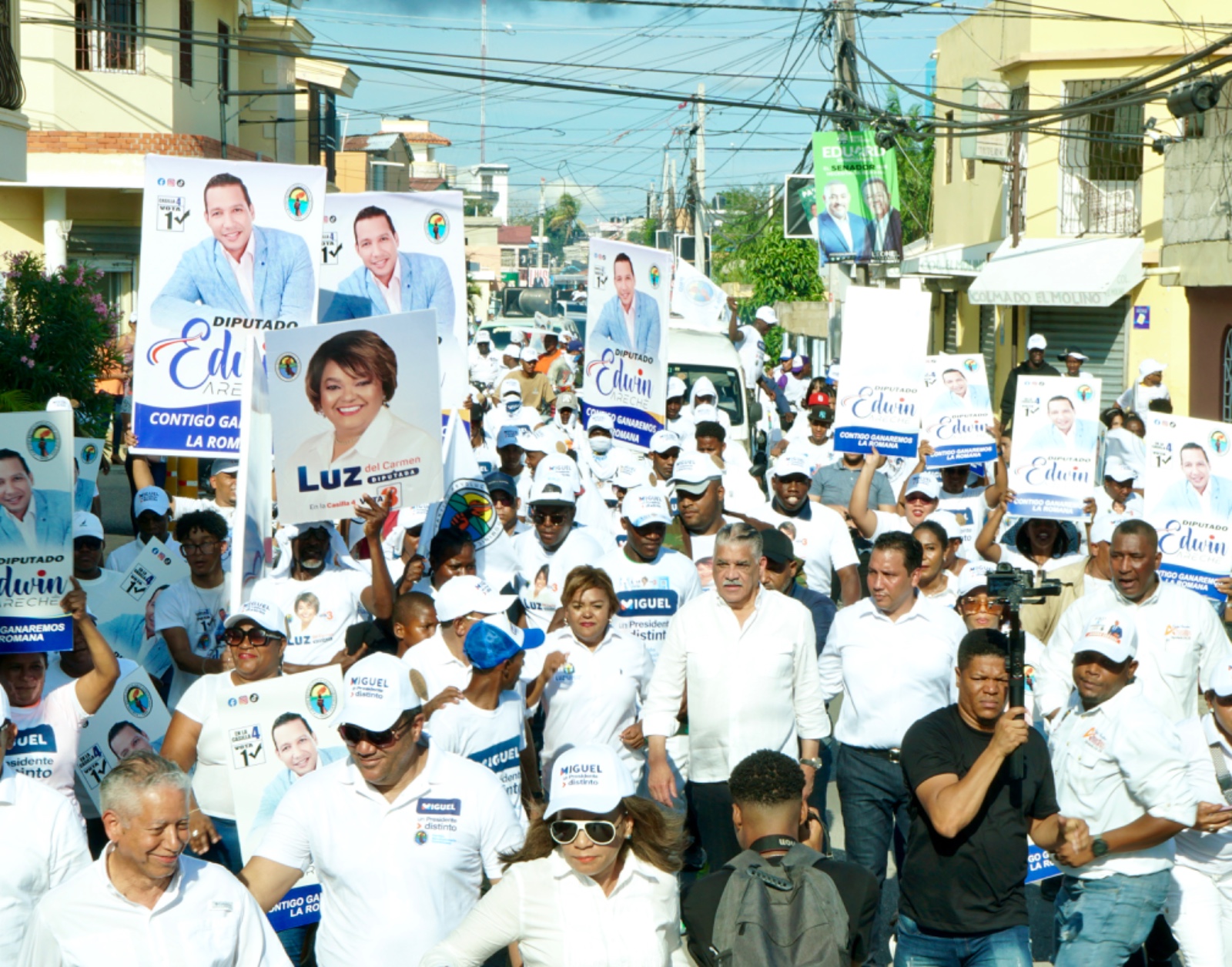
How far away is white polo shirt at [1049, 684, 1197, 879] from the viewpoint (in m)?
5.66

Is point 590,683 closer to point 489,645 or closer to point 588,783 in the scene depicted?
point 489,645

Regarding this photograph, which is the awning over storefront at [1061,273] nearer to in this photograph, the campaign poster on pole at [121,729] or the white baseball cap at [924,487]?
the white baseball cap at [924,487]

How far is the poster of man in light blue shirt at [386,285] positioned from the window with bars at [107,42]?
19077 mm

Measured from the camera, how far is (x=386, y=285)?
30.3ft

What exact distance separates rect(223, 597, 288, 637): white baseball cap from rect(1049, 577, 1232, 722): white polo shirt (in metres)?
3.22

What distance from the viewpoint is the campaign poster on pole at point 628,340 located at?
1115 centimetres

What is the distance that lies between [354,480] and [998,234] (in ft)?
78.9

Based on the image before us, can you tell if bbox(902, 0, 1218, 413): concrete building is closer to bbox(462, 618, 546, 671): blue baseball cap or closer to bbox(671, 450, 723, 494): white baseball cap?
bbox(671, 450, 723, 494): white baseball cap

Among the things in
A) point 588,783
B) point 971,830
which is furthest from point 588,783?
point 971,830

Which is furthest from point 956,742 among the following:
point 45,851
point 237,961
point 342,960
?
point 45,851

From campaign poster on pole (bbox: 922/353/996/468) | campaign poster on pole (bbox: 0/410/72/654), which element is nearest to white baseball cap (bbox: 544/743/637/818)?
campaign poster on pole (bbox: 0/410/72/654)

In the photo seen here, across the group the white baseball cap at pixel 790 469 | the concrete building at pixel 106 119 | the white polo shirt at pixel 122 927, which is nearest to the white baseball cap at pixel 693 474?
the white baseball cap at pixel 790 469

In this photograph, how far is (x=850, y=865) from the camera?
4.25 metres

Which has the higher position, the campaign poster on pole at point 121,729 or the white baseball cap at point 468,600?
the white baseball cap at point 468,600
